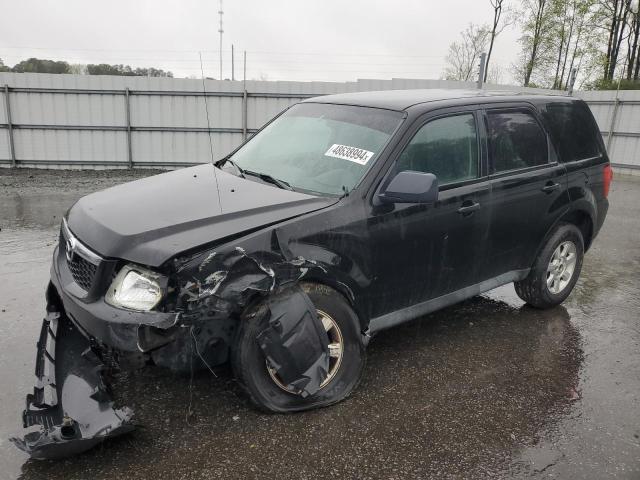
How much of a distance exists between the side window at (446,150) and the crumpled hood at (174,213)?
2.41 ft

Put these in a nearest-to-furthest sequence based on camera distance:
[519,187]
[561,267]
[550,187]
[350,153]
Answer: [350,153] → [519,187] → [550,187] → [561,267]

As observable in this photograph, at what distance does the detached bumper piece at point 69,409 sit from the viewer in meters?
2.33

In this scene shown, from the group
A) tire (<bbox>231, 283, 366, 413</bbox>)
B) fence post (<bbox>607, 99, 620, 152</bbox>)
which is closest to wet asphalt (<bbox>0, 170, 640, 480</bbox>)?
tire (<bbox>231, 283, 366, 413</bbox>)

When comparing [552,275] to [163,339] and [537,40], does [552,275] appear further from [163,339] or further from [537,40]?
[537,40]

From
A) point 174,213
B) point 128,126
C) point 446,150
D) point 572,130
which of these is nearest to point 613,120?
point 572,130

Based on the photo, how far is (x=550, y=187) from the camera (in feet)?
14.0

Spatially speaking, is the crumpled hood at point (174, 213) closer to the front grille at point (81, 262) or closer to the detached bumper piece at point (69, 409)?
the front grille at point (81, 262)

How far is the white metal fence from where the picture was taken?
12922mm

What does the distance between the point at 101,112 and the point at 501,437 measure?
12986 millimetres

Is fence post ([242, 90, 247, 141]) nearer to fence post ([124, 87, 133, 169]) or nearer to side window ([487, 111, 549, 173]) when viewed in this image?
fence post ([124, 87, 133, 169])

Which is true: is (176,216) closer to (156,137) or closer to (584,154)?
(584,154)

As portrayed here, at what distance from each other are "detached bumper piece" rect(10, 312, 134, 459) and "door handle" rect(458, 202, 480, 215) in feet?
8.09

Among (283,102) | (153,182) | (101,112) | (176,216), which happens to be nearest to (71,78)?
(101,112)

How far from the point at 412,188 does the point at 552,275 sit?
2.32 metres
